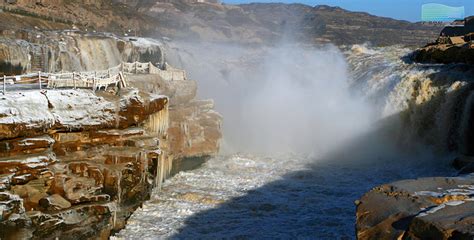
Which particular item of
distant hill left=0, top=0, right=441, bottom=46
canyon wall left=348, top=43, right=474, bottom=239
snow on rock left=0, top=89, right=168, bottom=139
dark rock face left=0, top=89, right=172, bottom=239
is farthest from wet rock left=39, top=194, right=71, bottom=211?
distant hill left=0, top=0, right=441, bottom=46

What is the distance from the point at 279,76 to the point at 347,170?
37.9ft

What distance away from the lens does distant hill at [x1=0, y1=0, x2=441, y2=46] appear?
34.4 metres

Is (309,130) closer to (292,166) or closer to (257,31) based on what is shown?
(292,166)

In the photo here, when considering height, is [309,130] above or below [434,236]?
below

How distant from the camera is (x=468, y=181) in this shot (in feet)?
19.3

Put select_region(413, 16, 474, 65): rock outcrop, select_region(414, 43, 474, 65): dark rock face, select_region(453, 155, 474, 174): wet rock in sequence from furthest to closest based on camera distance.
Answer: select_region(413, 16, 474, 65): rock outcrop → select_region(414, 43, 474, 65): dark rock face → select_region(453, 155, 474, 174): wet rock

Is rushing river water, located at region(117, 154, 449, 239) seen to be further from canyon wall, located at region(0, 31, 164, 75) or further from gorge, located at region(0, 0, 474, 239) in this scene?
canyon wall, located at region(0, 31, 164, 75)

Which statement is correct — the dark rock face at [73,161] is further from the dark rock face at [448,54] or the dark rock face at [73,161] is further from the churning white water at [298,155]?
the dark rock face at [448,54]

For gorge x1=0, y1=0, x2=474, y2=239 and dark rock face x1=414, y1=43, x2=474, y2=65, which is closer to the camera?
gorge x1=0, y1=0, x2=474, y2=239

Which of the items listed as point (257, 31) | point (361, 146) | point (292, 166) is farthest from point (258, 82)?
point (257, 31)

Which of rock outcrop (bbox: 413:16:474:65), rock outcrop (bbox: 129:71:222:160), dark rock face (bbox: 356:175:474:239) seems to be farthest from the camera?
rock outcrop (bbox: 413:16:474:65)

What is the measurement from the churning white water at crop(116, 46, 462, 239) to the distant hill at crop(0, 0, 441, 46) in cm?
1233

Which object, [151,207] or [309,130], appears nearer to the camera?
[151,207]

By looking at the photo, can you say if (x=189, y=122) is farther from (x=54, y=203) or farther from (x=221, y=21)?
(x=221, y=21)
